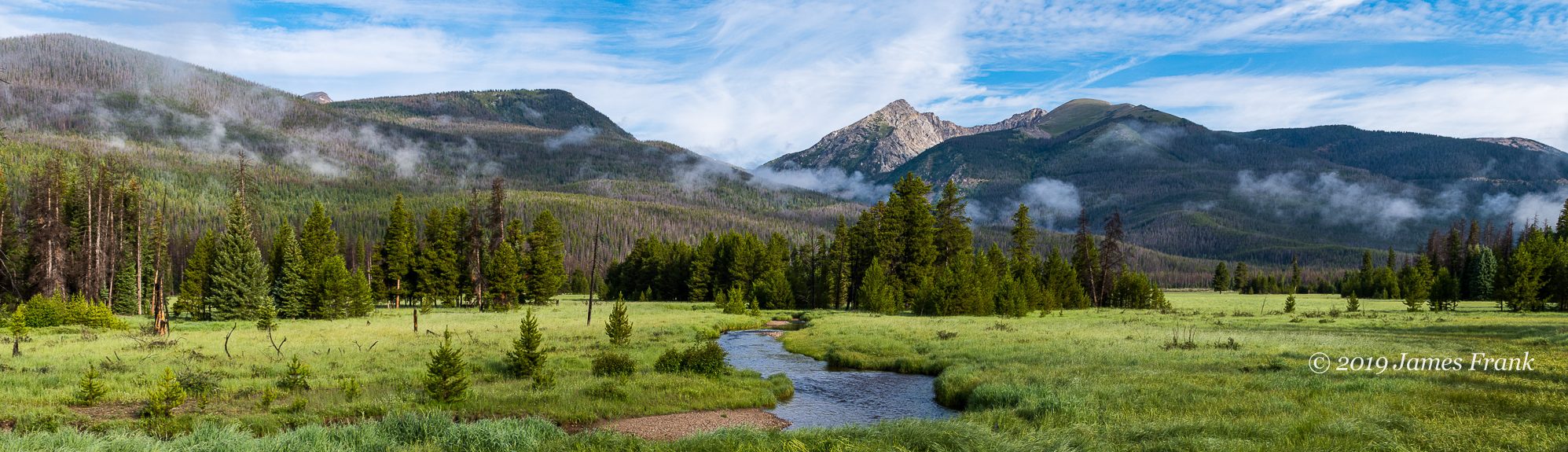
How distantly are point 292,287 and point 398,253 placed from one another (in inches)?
572

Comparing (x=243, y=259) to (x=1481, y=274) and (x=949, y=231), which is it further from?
(x=1481, y=274)

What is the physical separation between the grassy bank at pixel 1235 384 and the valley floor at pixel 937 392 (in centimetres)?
9

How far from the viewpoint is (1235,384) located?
19.0 meters

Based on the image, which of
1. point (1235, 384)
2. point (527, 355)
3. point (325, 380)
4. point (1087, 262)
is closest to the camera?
point (1235, 384)

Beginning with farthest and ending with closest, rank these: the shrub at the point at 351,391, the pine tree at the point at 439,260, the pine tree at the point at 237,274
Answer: the pine tree at the point at 439,260
the pine tree at the point at 237,274
the shrub at the point at 351,391

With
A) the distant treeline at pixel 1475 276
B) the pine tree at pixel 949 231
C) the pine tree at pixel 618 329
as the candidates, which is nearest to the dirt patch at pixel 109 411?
the pine tree at pixel 618 329

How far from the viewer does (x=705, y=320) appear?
5038 cm

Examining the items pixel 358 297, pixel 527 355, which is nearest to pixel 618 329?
pixel 527 355

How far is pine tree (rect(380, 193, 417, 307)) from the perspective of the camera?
67.2 meters

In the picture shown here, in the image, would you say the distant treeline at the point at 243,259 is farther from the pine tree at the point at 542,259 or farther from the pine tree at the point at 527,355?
the pine tree at the point at 527,355

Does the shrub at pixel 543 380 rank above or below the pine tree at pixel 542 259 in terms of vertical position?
below

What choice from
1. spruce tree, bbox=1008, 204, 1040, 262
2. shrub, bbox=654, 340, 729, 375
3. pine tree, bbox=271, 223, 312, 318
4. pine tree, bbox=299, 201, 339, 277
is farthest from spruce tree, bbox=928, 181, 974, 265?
pine tree, bbox=299, 201, 339, 277

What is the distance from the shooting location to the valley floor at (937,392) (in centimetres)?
1192

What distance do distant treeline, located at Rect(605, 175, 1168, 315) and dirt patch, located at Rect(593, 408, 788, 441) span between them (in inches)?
1474
